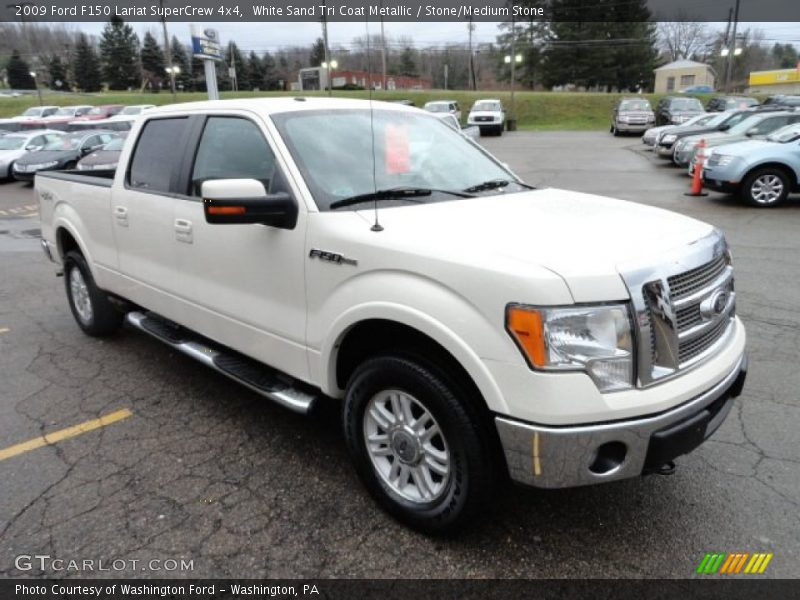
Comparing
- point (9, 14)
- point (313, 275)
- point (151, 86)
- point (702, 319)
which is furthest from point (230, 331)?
point (151, 86)

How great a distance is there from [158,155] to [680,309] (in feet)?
11.1

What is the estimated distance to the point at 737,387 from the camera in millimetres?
2775

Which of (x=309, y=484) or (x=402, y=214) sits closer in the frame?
(x=402, y=214)

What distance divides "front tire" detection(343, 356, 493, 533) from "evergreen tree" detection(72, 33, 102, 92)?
84.5 m

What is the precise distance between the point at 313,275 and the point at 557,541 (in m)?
1.62

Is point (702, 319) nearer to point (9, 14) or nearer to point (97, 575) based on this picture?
point (97, 575)

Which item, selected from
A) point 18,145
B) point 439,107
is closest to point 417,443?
point 18,145

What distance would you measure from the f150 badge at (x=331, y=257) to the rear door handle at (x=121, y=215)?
2080mm

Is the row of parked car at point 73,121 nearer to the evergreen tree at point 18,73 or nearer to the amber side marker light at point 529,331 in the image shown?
the amber side marker light at point 529,331

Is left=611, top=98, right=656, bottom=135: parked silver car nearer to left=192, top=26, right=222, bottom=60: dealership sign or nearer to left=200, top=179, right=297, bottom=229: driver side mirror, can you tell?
left=192, top=26, right=222, bottom=60: dealership sign

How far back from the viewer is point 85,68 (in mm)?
73375

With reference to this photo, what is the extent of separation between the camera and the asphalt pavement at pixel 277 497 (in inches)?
102

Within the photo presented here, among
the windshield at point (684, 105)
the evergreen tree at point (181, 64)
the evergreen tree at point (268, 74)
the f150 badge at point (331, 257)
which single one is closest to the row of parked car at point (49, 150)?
the f150 badge at point (331, 257)

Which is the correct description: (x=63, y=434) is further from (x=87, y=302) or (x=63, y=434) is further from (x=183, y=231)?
(x=87, y=302)
